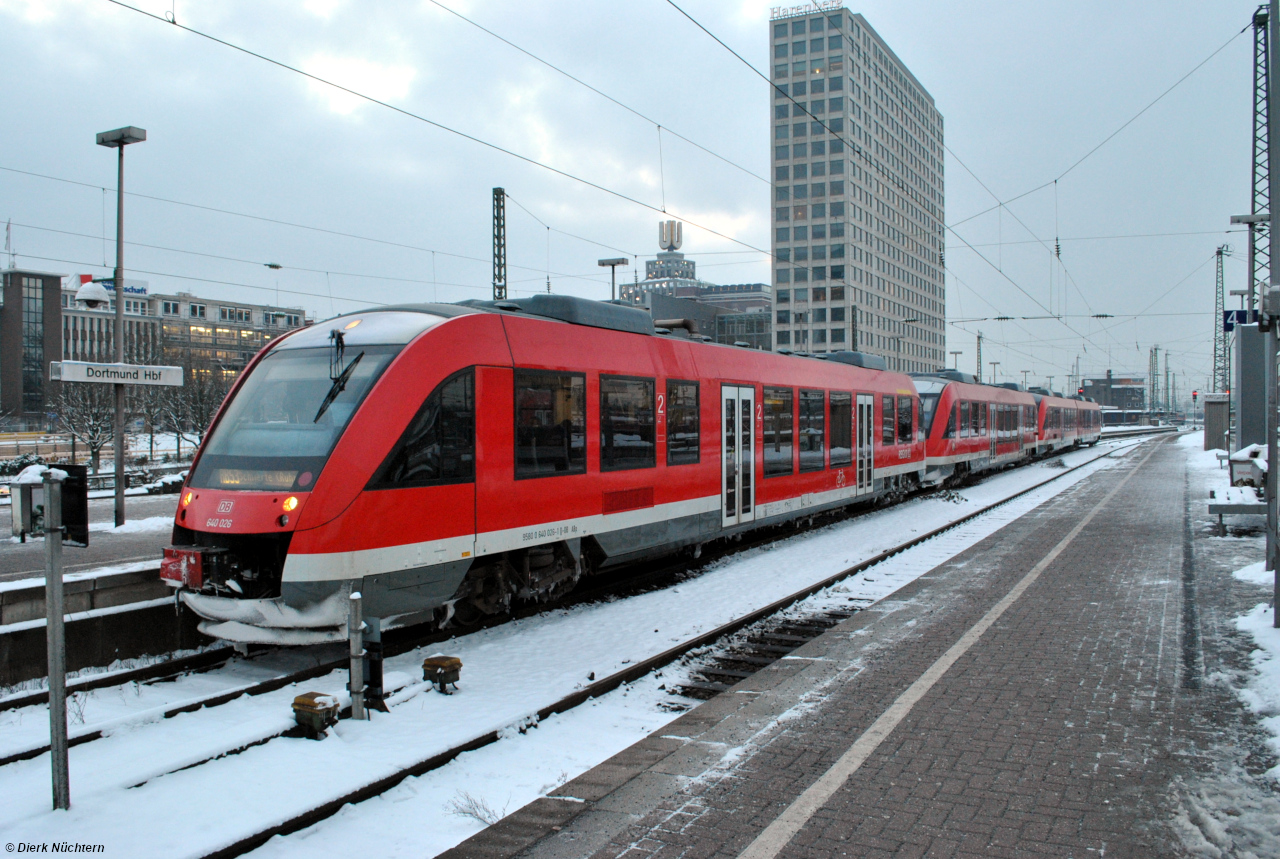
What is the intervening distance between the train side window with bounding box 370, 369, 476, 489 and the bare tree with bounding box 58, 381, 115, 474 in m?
25.1

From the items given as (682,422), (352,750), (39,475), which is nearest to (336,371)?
(39,475)

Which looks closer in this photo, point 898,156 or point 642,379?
point 642,379

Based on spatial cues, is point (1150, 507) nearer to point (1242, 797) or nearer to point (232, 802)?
point (1242, 797)

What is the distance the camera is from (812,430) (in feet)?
48.0

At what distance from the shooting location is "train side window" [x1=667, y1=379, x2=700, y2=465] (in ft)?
34.5

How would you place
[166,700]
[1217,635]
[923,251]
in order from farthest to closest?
1. [923,251]
2. [1217,635]
3. [166,700]

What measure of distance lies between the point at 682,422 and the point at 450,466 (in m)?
4.11

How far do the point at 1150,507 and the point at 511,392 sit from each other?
15915 millimetres

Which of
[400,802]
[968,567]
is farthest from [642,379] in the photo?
[400,802]

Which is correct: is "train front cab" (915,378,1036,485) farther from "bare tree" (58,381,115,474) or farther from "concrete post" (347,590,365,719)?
"bare tree" (58,381,115,474)

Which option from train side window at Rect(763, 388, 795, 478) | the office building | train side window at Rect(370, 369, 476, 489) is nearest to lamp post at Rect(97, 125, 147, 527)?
train side window at Rect(370, 369, 476, 489)

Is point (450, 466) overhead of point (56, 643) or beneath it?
overhead

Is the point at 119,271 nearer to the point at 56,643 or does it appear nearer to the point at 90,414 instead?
the point at 56,643

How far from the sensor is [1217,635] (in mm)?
7676
